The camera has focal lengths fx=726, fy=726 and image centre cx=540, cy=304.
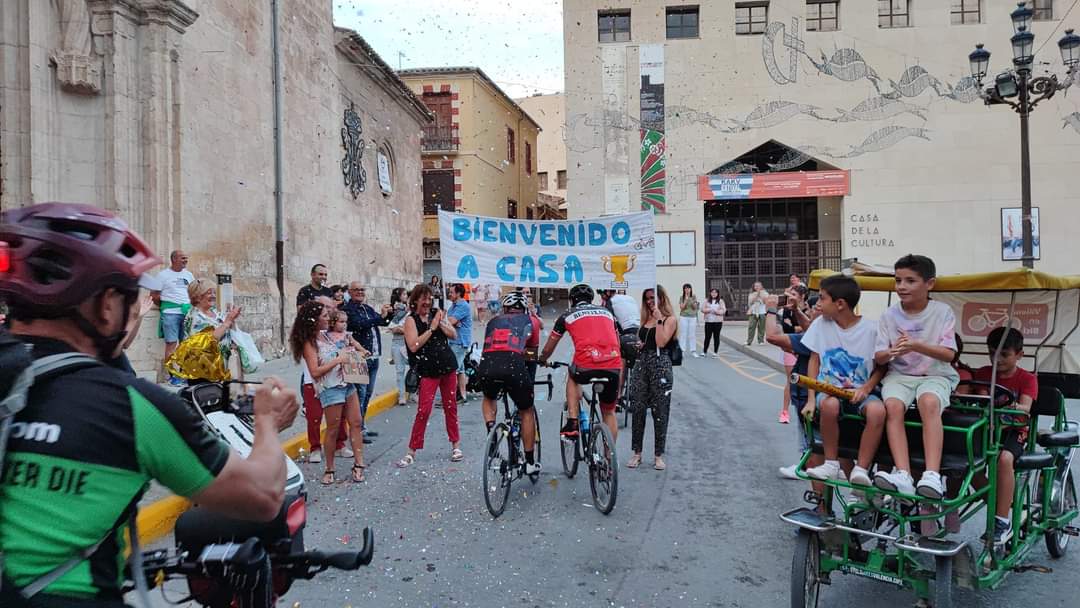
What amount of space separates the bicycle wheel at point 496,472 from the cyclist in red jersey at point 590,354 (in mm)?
736

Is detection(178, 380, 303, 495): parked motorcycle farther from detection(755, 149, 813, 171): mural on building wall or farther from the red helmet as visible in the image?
detection(755, 149, 813, 171): mural on building wall

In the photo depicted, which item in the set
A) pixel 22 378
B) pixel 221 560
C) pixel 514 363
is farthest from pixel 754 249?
pixel 22 378

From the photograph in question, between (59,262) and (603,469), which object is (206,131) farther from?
(59,262)

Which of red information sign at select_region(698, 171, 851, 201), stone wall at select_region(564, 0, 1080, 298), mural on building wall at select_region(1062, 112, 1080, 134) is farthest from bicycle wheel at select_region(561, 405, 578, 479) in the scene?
mural on building wall at select_region(1062, 112, 1080, 134)

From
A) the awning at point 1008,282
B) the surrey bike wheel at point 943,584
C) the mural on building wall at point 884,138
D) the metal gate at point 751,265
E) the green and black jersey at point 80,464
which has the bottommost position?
the surrey bike wheel at point 943,584

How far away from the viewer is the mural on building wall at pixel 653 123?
2670 centimetres

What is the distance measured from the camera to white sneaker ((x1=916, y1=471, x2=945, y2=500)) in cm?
347

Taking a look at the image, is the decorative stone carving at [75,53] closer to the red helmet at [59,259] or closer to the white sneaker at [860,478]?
the red helmet at [59,259]

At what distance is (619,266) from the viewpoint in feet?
25.1

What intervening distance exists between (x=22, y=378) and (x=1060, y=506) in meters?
5.36

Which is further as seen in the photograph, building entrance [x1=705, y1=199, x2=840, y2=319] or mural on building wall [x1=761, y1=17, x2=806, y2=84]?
building entrance [x1=705, y1=199, x2=840, y2=319]

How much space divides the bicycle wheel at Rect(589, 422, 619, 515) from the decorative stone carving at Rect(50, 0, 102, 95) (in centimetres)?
874

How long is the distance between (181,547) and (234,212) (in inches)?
474

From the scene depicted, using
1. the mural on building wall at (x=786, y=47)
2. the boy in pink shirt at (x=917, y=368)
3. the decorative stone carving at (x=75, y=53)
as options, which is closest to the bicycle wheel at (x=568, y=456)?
the boy in pink shirt at (x=917, y=368)
